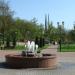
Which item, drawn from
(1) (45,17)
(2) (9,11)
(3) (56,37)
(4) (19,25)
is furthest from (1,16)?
(1) (45,17)

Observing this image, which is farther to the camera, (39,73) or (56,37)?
(56,37)

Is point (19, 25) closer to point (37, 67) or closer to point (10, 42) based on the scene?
point (10, 42)

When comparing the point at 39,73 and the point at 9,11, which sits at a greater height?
the point at 9,11

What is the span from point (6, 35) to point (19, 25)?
64.4 ft

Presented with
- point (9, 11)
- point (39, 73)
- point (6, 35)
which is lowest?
point (39, 73)

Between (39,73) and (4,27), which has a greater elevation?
(4,27)

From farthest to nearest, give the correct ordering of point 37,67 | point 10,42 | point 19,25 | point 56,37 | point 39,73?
1. point 56,37
2. point 19,25
3. point 10,42
4. point 37,67
5. point 39,73

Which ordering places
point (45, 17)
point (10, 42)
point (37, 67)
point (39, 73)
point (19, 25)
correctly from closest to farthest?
point (39, 73) → point (37, 67) → point (10, 42) → point (19, 25) → point (45, 17)

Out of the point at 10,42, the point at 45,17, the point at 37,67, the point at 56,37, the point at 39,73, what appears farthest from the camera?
the point at 45,17

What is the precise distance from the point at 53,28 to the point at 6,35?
3393 centimetres

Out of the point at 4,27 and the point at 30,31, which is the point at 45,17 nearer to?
the point at 30,31

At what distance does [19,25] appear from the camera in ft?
237

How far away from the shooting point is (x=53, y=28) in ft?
280

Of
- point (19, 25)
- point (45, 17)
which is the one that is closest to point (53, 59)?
point (19, 25)
